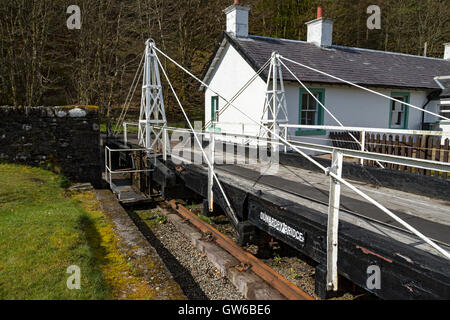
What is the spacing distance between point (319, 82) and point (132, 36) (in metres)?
16.6

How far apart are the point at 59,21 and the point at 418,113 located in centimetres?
1891

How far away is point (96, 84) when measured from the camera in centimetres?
1895

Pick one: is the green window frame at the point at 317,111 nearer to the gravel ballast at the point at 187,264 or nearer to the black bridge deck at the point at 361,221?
the black bridge deck at the point at 361,221

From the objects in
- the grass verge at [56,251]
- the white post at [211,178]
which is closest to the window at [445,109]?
the white post at [211,178]

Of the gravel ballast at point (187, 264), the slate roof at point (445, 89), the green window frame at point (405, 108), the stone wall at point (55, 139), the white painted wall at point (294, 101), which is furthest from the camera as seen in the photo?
the slate roof at point (445, 89)

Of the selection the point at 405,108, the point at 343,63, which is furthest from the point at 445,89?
the point at 343,63

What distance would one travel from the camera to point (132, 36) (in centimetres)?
2427

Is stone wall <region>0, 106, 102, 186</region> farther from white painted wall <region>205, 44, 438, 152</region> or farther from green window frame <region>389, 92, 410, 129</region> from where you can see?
green window frame <region>389, 92, 410, 129</region>

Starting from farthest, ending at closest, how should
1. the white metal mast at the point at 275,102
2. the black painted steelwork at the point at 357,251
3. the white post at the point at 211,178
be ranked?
the white metal mast at the point at 275,102, the white post at the point at 211,178, the black painted steelwork at the point at 357,251

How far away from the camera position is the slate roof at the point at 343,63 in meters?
13.1

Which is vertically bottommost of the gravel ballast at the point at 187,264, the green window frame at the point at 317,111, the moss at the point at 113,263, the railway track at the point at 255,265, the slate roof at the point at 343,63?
the gravel ballast at the point at 187,264
